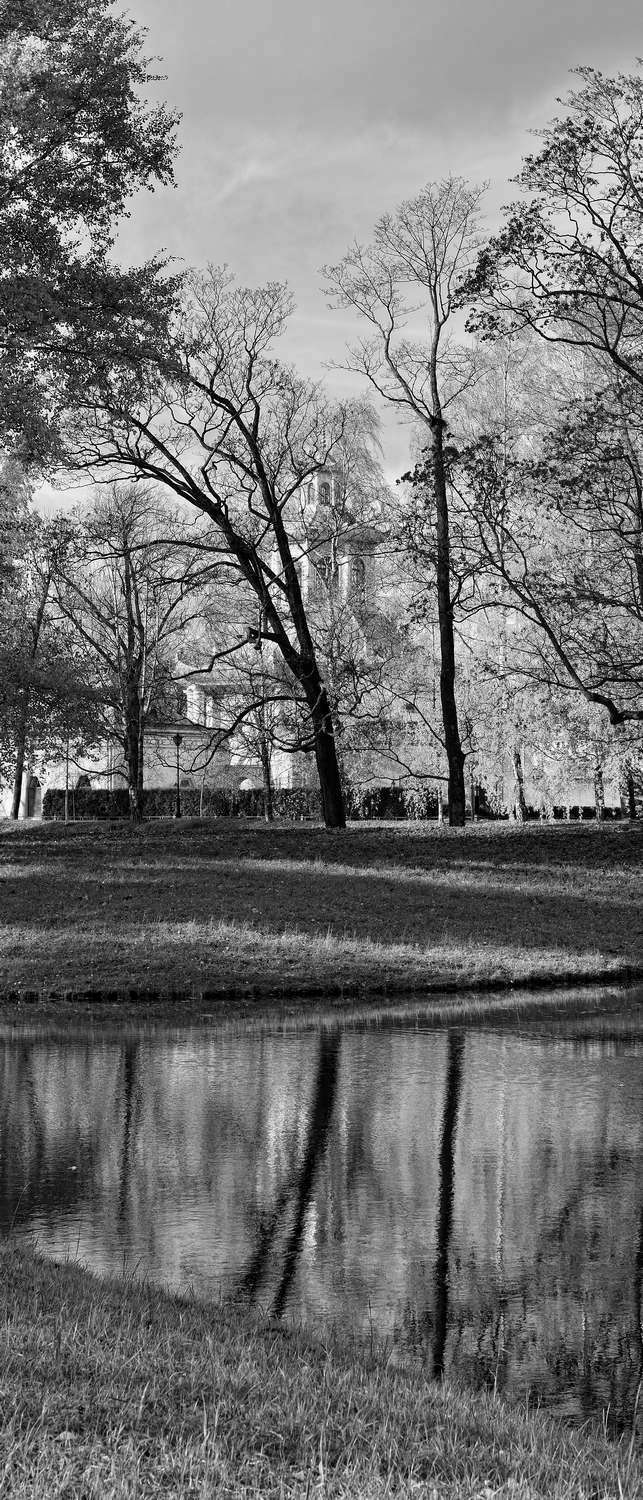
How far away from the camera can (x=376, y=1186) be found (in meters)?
8.11

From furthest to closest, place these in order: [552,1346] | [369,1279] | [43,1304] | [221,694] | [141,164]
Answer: [221,694], [141,164], [369,1279], [552,1346], [43,1304]

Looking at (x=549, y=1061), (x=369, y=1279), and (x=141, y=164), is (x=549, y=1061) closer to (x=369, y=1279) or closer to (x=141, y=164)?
(x=369, y=1279)

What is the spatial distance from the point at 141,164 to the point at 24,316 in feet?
12.8

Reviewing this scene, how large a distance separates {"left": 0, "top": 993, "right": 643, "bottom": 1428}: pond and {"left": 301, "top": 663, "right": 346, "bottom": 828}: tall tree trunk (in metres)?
18.0

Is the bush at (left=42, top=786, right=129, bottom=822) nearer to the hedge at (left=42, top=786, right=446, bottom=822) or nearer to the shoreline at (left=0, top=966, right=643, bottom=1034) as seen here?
the hedge at (left=42, top=786, right=446, bottom=822)

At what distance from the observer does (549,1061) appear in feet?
40.3

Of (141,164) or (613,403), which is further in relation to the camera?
(613,403)

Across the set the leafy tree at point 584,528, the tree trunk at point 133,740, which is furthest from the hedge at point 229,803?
the leafy tree at point 584,528

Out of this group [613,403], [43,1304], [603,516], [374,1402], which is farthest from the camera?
[603,516]

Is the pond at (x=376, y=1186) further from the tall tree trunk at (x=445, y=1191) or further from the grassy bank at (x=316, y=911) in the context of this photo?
the grassy bank at (x=316, y=911)

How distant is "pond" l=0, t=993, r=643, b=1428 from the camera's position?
5848 millimetres

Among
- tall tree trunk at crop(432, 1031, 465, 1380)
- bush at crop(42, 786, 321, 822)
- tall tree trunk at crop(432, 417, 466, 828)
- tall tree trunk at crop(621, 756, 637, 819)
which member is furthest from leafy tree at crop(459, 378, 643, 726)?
bush at crop(42, 786, 321, 822)

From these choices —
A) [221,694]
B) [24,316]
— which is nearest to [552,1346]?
[24,316]

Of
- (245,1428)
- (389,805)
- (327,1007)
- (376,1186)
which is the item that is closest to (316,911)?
(327,1007)
